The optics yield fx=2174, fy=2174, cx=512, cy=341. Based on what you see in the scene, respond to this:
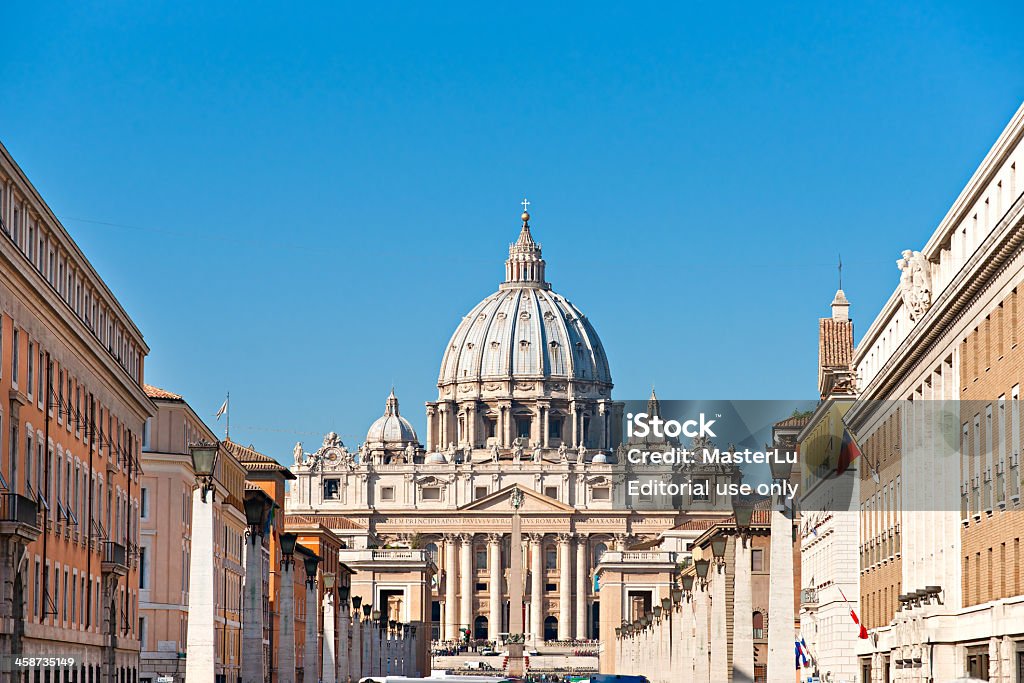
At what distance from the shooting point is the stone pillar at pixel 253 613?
35.8 meters

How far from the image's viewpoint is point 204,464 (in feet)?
106

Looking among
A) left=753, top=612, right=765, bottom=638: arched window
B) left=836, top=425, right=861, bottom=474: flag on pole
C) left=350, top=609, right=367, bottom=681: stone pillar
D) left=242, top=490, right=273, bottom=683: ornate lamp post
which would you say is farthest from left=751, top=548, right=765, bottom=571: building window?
left=242, top=490, right=273, bottom=683: ornate lamp post

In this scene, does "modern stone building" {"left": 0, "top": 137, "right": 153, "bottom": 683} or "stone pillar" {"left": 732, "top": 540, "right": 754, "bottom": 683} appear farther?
"modern stone building" {"left": 0, "top": 137, "right": 153, "bottom": 683}

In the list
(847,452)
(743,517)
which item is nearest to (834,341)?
(847,452)

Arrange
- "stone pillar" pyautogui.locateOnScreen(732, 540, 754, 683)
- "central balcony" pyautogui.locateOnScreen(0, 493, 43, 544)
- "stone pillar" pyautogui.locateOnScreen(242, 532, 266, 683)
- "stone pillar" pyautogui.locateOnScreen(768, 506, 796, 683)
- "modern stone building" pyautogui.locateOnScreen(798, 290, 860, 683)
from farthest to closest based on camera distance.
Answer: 1. "modern stone building" pyautogui.locateOnScreen(798, 290, 860, 683)
2. "stone pillar" pyautogui.locateOnScreen(732, 540, 754, 683)
3. "central balcony" pyautogui.locateOnScreen(0, 493, 43, 544)
4. "stone pillar" pyautogui.locateOnScreen(242, 532, 266, 683)
5. "stone pillar" pyautogui.locateOnScreen(768, 506, 796, 683)

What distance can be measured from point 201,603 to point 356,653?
164 ft

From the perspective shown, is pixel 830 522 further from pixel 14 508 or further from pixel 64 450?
pixel 14 508

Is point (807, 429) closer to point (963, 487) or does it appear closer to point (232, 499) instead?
point (232, 499)

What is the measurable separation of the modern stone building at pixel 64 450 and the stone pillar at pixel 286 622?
4.71 metres

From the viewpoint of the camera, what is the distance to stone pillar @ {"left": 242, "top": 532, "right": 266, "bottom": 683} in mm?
35812

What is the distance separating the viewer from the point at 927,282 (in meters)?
50.2

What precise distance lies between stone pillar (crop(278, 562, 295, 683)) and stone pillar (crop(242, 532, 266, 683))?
7221 mm

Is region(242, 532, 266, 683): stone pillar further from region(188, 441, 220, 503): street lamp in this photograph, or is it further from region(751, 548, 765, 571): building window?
region(751, 548, 765, 571): building window

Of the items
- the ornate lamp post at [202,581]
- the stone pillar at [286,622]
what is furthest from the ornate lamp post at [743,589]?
the ornate lamp post at [202,581]
